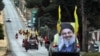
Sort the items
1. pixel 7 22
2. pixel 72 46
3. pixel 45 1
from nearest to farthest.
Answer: pixel 72 46
pixel 45 1
pixel 7 22

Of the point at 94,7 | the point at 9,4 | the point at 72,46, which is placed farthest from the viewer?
the point at 9,4

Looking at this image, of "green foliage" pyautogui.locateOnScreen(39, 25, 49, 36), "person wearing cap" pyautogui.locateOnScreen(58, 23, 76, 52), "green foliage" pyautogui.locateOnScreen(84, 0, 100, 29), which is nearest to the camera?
"person wearing cap" pyautogui.locateOnScreen(58, 23, 76, 52)

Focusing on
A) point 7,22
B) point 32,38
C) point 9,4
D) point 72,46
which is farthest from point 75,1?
point 9,4

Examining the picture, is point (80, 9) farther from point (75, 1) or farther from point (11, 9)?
point (11, 9)

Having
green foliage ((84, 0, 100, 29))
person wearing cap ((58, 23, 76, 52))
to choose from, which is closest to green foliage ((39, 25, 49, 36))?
green foliage ((84, 0, 100, 29))

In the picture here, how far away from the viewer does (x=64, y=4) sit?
48.6 m

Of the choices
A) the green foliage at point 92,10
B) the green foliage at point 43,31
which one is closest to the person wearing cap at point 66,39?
the green foliage at point 92,10

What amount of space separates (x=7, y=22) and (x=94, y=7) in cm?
7464

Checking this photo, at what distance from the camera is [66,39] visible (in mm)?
25344

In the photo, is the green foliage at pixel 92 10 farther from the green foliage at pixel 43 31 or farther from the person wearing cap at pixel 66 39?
the green foliage at pixel 43 31

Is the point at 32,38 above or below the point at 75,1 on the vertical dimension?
below

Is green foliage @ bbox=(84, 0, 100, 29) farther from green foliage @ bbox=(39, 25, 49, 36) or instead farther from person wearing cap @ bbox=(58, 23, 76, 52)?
green foliage @ bbox=(39, 25, 49, 36)

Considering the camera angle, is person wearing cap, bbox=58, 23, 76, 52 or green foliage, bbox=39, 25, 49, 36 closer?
person wearing cap, bbox=58, 23, 76, 52

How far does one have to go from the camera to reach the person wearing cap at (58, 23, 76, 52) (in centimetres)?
2505
